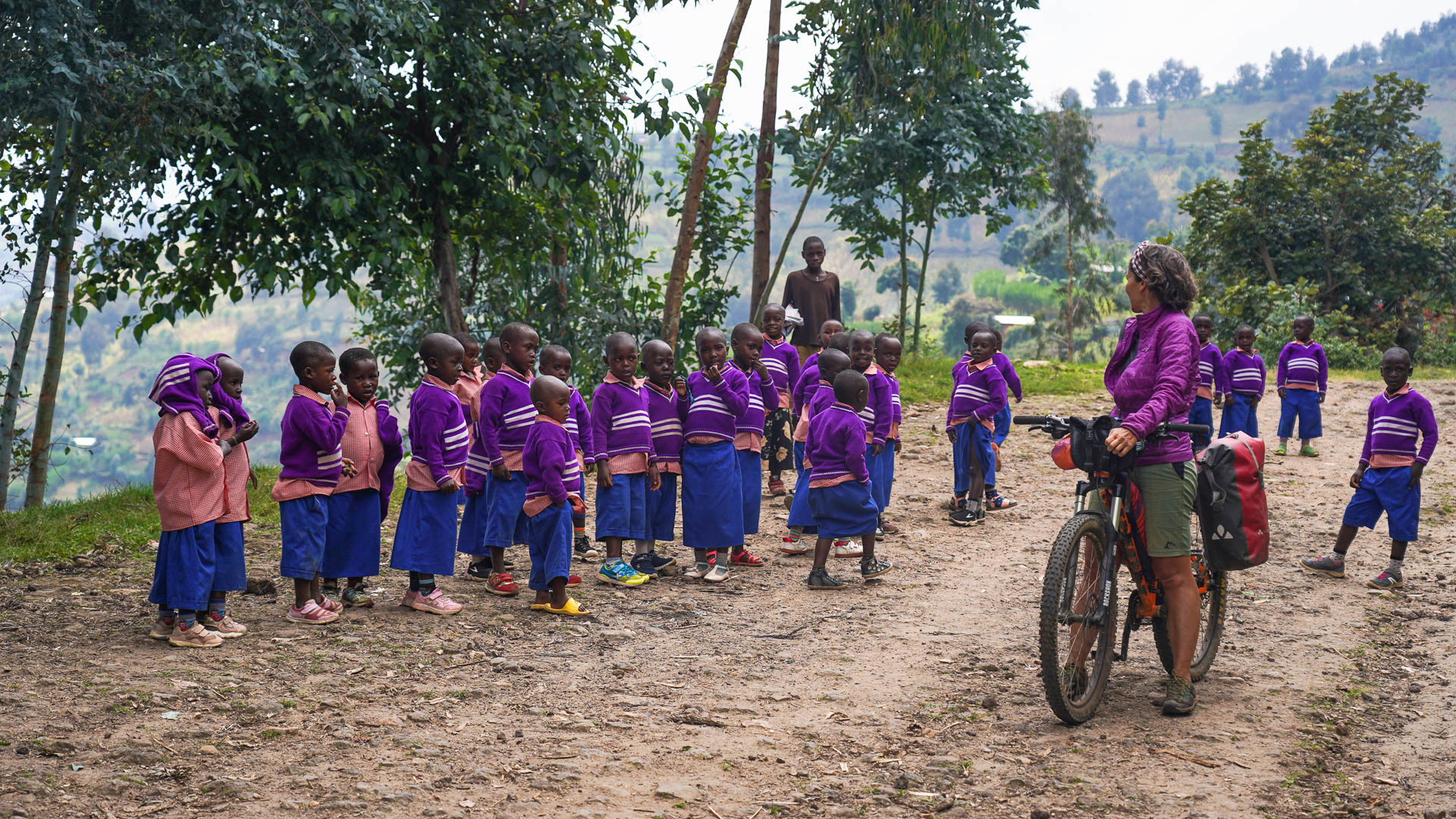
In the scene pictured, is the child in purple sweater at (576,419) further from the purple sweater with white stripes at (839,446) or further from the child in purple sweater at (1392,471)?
the child in purple sweater at (1392,471)

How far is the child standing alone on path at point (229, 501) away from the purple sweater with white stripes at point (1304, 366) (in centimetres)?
1077

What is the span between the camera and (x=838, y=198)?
18.0m

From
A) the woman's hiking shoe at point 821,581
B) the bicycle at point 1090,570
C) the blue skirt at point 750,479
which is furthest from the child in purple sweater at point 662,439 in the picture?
the bicycle at point 1090,570

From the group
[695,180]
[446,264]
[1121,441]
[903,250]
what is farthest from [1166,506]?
[903,250]

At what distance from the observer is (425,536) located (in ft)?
20.5

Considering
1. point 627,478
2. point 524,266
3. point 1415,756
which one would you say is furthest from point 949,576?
point 524,266

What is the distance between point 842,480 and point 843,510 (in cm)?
19

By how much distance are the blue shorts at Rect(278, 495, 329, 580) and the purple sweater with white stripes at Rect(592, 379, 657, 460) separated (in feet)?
5.89

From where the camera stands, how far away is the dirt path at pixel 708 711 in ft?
12.3

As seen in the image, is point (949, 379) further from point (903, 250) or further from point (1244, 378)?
point (1244, 378)

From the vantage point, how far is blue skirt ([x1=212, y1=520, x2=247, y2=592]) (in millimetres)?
5508

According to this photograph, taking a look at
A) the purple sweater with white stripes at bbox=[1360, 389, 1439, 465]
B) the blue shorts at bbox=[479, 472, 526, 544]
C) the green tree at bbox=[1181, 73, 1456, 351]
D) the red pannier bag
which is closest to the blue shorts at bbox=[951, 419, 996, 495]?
the purple sweater with white stripes at bbox=[1360, 389, 1439, 465]

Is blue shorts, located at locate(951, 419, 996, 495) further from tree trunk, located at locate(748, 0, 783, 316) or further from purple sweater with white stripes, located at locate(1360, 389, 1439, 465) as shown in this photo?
tree trunk, located at locate(748, 0, 783, 316)

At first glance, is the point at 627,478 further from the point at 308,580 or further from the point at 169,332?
the point at 169,332
